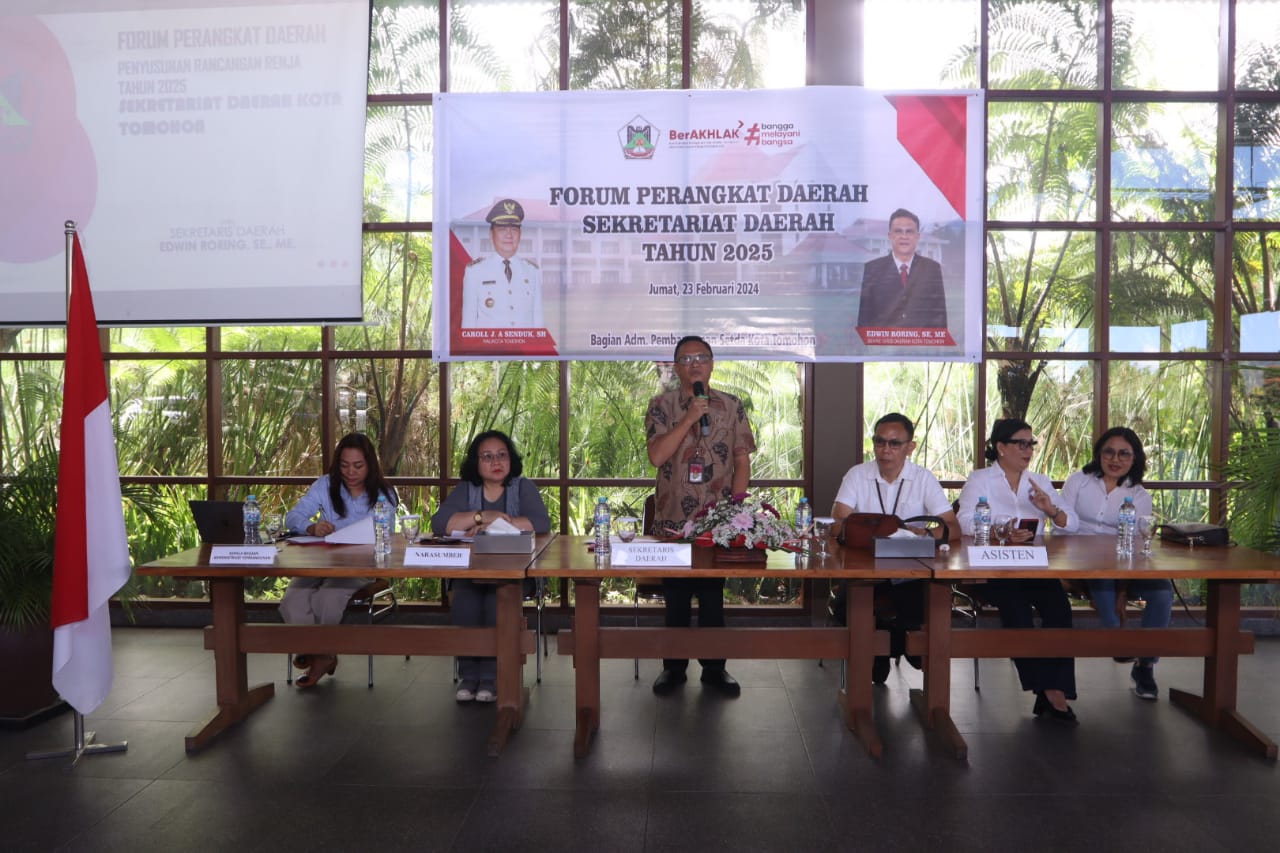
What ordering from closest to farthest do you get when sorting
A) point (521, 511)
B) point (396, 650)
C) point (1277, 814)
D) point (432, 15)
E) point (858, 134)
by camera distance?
point (1277, 814)
point (396, 650)
point (521, 511)
point (858, 134)
point (432, 15)

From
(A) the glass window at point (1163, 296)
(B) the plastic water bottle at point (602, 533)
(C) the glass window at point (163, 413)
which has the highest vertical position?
(A) the glass window at point (1163, 296)

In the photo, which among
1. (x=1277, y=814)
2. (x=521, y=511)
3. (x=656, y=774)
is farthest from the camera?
(x=521, y=511)

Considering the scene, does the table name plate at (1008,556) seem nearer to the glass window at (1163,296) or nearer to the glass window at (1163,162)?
the glass window at (1163,296)

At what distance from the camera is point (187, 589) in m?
5.20

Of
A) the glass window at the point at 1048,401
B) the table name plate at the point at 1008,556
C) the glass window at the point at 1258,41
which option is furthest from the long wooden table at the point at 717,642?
the glass window at the point at 1258,41

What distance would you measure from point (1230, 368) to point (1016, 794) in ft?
10.5

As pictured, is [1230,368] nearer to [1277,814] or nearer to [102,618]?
[1277,814]

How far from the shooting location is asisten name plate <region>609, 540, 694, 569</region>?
3.17 metres

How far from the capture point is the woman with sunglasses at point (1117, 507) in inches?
155

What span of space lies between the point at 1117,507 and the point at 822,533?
1.43m

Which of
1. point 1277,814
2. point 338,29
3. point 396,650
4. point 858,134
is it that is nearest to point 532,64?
point 338,29

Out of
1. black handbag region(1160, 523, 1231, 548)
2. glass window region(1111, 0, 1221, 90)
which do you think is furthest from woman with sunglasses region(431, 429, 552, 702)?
glass window region(1111, 0, 1221, 90)

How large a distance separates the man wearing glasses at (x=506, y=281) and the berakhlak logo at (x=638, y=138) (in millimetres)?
728

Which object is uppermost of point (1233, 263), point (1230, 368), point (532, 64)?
point (532, 64)
